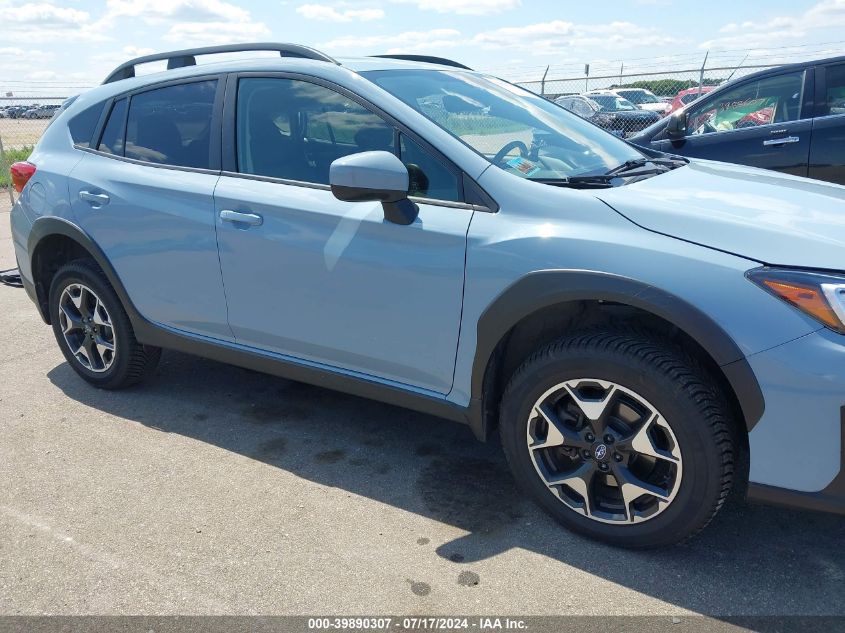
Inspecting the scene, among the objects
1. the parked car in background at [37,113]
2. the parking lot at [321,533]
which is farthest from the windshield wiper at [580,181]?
the parked car in background at [37,113]

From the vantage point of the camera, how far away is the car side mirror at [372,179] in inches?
109

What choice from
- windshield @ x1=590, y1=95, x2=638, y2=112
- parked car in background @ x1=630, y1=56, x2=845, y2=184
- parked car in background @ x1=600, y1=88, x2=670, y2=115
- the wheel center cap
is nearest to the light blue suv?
the wheel center cap

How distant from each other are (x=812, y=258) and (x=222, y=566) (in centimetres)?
217

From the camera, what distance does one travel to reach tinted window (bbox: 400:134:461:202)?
9.40 ft

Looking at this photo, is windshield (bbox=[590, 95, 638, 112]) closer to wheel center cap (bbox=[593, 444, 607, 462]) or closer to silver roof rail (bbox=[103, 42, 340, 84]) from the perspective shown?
silver roof rail (bbox=[103, 42, 340, 84])

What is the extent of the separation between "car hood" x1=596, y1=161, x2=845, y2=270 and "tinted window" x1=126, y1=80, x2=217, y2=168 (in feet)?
6.33

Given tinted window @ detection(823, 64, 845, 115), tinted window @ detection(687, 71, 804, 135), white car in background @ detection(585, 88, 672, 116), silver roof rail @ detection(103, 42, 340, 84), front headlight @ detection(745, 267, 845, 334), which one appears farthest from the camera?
white car in background @ detection(585, 88, 672, 116)

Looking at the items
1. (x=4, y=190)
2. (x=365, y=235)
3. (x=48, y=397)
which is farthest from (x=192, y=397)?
(x=4, y=190)

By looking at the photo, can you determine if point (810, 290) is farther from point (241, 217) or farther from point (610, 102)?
point (610, 102)

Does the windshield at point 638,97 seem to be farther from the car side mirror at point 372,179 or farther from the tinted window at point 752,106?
the car side mirror at point 372,179

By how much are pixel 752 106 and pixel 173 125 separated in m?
4.91

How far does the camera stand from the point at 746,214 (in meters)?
2.57

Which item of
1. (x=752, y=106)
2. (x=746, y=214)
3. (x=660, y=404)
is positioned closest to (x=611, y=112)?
(x=752, y=106)

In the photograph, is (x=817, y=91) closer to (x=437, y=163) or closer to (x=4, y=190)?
(x=437, y=163)
